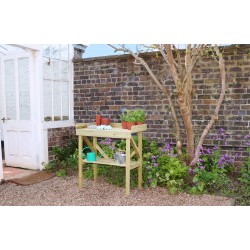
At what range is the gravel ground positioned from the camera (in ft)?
13.5

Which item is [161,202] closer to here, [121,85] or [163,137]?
[163,137]

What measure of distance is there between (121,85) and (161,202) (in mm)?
2954

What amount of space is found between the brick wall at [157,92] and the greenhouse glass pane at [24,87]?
→ 1.26m

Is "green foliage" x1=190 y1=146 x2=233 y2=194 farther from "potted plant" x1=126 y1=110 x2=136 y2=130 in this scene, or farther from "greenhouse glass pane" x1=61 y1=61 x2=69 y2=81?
"greenhouse glass pane" x1=61 y1=61 x2=69 y2=81

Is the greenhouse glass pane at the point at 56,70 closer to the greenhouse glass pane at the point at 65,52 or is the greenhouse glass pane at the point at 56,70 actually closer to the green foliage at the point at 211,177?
the greenhouse glass pane at the point at 65,52

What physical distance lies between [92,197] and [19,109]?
277 centimetres

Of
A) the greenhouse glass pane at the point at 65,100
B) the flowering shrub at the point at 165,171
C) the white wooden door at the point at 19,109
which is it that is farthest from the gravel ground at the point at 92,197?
the greenhouse glass pane at the point at 65,100

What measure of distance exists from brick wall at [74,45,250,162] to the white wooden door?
49.6 inches

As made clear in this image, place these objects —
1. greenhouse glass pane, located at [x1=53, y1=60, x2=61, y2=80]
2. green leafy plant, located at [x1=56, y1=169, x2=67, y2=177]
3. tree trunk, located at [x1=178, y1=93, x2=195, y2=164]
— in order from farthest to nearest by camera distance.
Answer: greenhouse glass pane, located at [x1=53, y1=60, x2=61, y2=80] < green leafy plant, located at [x1=56, y1=169, x2=67, y2=177] < tree trunk, located at [x1=178, y1=93, x2=195, y2=164]

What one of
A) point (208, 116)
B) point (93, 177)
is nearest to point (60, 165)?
point (93, 177)

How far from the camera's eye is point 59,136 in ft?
21.0

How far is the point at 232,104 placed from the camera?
524 cm

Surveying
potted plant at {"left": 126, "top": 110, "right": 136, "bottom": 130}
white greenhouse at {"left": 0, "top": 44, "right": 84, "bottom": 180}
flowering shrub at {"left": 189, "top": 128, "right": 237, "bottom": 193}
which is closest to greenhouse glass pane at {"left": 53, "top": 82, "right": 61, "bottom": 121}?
white greenhouse at {"left": 0, "top": 44, "right": 84, "bottom": 180}

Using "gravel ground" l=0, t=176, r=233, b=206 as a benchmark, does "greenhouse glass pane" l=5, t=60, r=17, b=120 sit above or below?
above
